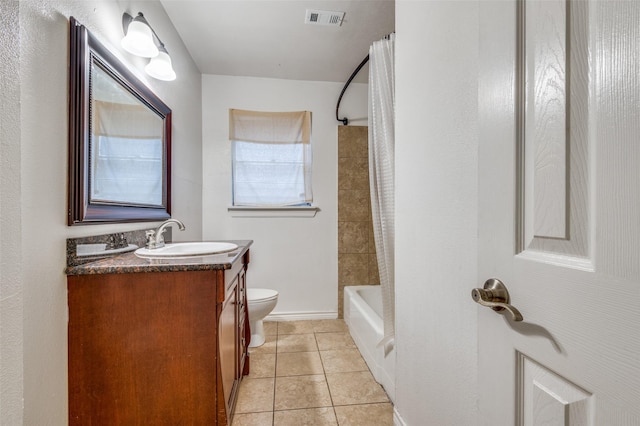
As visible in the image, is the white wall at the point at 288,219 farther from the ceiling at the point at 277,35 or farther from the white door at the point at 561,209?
the white door at the point at 561,209

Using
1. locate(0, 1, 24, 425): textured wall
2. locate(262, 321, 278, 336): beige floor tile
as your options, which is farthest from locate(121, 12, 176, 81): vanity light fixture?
locate(262, 321, 278, 336): beige floor tile

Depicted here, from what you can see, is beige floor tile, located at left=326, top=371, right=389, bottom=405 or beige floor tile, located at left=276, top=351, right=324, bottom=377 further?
beige floor tile, located at left=276, top=351, right=324, bottom=377

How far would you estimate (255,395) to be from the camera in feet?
5.61

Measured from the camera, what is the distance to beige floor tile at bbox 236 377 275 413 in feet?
5.24

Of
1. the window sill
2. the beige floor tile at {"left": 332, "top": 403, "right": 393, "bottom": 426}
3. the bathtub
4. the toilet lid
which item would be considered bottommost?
the beige floor tile at {"left": 332, "top": 403, "right": 393, "bottom": 426}

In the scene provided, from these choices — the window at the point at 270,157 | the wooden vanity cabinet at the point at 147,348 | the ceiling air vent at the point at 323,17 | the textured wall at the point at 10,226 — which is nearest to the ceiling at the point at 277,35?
the ceiling air vent at the point at 323,17

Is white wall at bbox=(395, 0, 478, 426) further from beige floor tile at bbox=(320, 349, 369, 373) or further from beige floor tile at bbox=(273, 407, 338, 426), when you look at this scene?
beige floor tile at bbox=(320, 349, 369, 373)

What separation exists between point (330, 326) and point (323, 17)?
2.52 metres

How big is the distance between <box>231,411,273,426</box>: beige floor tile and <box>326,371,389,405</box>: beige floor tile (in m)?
0.37

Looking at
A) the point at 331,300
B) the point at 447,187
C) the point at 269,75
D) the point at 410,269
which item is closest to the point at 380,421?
the point at 410,269

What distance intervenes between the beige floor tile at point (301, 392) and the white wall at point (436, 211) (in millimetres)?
486

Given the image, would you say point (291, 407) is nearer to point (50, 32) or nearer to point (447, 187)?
point (447, 187)

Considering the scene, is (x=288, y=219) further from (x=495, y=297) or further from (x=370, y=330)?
(x=495, y=297)

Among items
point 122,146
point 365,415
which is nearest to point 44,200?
point 122,146
